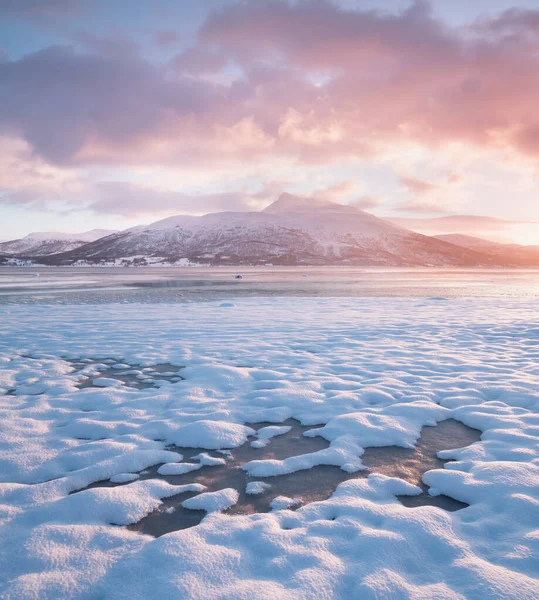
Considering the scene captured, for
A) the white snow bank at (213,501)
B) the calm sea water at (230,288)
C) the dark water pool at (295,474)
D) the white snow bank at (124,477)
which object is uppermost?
the calm sea water at (230,288)

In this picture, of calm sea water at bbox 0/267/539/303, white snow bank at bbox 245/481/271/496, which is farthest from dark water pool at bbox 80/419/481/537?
calm sea water at bbox 0/267/539/303

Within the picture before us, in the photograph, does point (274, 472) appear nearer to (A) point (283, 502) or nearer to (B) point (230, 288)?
(A) point (283, 502)

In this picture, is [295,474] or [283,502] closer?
[283,502]

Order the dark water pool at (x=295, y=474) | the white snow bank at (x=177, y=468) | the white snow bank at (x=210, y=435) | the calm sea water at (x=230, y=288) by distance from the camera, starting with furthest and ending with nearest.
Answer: the calm sea water at (x=230, y=288)
the white snow bank at (x=210, y=435)
the white snow bank at (x=177, y=468)
the dark water pool at (x=295, y=474)

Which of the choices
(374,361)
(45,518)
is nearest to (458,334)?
(374,361)

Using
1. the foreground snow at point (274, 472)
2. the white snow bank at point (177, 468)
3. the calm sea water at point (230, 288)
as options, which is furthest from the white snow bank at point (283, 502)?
the calm sea water at point (230, 288)

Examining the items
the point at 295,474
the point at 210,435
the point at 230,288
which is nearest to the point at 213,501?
the point at 295,474

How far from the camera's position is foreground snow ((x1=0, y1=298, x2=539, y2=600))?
320 centimetres

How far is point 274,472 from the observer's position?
4.97m

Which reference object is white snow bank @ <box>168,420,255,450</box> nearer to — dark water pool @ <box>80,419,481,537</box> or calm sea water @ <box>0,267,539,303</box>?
dark water pool @ <box>80,419,481,537</box>

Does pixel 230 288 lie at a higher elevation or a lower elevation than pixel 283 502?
higher

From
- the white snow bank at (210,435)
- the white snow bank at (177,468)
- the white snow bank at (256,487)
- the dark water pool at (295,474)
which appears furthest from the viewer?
the white snow bank at (210,435)

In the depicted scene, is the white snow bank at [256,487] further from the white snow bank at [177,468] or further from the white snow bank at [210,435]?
the white snow bank at [210,435]

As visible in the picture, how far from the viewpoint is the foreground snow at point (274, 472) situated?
320 cm
